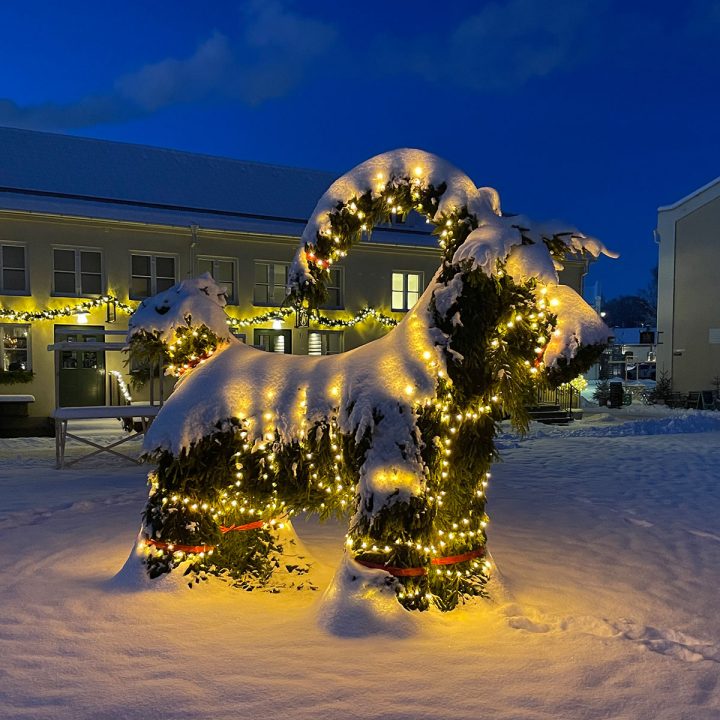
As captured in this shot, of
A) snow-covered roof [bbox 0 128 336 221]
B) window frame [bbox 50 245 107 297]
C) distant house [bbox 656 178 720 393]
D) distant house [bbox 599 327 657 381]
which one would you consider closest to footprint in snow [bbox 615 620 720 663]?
window frame [bbox 50 245 107 297]

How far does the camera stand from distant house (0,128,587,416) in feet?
56.2

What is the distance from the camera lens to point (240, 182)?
73.3 feet

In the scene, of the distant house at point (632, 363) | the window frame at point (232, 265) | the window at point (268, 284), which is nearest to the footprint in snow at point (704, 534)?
the window frame at point (232, 265)

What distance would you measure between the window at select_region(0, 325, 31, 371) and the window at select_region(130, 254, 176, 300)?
2992 millimetres

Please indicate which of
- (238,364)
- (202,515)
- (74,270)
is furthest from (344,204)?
(74,270)

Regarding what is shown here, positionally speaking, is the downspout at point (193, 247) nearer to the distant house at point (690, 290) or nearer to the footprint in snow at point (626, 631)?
the footprint in snow at point (626, 631)

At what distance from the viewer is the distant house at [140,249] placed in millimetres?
17141

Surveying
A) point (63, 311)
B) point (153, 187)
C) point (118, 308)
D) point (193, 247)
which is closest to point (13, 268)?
point (63, 311)

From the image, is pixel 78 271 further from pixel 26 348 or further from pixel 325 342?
pixel 325 342

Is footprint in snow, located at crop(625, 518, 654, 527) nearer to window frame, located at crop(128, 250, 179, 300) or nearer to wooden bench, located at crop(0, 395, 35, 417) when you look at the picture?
window frame, located at crop(128, 250, 179, 300)

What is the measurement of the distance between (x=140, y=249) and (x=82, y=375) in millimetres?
3897

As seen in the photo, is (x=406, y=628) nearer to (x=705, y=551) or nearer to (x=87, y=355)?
(x=705, y=551)

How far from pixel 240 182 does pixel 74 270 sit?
6.99m

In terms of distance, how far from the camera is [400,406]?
165 inches
